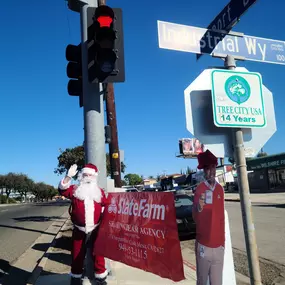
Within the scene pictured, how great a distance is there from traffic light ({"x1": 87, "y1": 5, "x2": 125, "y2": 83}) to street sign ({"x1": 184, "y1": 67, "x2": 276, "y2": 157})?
179 cm

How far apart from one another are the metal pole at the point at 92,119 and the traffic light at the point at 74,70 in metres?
0.23

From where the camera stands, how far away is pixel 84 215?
179 inches

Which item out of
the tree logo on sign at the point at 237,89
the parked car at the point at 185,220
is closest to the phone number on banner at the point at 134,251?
the tree logo on sign at the point at 237,89

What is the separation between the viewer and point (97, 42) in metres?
4.64

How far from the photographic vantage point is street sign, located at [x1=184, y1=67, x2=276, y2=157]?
10.8 feet

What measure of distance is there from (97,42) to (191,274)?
3949 mm

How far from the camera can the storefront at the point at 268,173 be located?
38.2m

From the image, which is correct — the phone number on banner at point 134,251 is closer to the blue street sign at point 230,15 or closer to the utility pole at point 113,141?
the blue street sign at point 230,15

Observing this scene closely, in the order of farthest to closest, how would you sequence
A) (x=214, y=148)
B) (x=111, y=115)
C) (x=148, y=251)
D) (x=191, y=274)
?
(x=111, y=115), (x=191, y=274), (x=148, y=251), (x=214, y=148)

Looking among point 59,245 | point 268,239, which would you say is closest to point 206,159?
point 268,239

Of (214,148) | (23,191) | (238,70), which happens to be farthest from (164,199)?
(23,191)

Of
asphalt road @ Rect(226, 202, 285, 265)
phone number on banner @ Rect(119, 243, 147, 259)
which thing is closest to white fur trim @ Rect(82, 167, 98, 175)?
phone number on banner @ Rect(119, 243, 147, 259)

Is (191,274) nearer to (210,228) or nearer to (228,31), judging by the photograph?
(210,228)

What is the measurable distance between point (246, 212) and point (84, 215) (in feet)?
7.56
